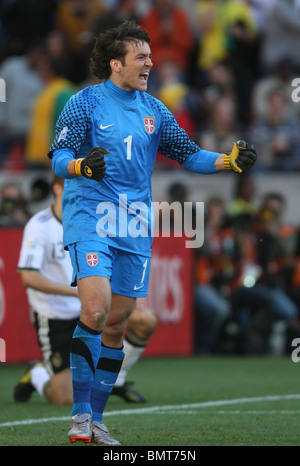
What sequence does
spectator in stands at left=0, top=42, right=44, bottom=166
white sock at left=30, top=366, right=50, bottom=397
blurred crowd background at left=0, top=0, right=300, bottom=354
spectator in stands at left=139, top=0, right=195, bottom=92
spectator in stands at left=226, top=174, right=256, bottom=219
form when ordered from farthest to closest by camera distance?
spectator in stands at left=139, top=0, right=195, bottom=92, spectator in stands at left=0, top=42, right=44, bottom=166, spectator in stands at left=226, top=174, right=256, bottom=219, blurred crowd background at left=0, top=0, right=300, bottom=354, white sock at left=30, top=366, right=50, bottom=397

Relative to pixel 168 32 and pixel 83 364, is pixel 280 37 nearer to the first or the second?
pixel 168 32

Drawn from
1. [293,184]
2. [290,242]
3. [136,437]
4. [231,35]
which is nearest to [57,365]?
[136,437]

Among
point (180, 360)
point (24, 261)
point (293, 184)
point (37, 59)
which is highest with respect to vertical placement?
point (37, 59)

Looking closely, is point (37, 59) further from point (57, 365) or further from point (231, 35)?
point (57, 365)

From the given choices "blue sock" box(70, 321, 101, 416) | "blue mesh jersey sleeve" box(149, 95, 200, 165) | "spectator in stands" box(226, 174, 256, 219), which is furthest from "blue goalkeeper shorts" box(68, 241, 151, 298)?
"spectator in stands" box(226, 174, 256, 219)

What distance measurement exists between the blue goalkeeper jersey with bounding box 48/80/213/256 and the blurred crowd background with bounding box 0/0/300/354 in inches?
213

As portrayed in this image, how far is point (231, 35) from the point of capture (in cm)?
1667

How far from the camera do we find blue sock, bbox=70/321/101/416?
19.6 ft

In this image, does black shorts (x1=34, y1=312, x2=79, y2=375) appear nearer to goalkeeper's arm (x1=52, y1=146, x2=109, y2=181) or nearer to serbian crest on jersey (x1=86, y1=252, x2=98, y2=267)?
serbian crest on jersey (x1=86, y1=252, x2=98, y2=267)

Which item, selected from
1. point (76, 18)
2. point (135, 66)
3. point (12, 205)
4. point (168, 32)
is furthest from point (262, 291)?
point (135, 66)

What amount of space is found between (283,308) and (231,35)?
562 centimetres

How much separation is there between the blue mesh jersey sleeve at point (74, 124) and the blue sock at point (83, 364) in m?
1.01
